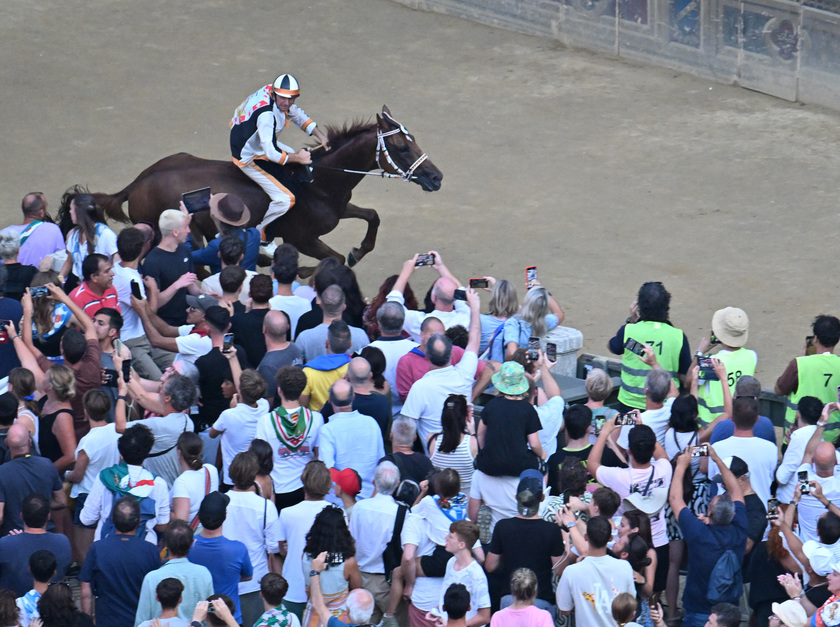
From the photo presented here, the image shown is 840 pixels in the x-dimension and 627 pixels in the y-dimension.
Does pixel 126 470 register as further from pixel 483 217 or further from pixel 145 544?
pixel 483 217

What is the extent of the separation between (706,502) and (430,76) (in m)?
11.6

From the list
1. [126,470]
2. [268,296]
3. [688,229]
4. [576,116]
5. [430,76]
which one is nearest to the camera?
[126,470]

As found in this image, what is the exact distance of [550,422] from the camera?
8617mm

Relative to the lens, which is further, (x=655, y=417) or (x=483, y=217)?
(x=483, y=217)

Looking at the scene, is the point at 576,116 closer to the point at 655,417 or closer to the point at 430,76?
the point at 430,76

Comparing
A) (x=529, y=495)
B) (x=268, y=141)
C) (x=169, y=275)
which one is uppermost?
(x=268, y=141)

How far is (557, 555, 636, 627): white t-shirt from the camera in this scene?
7.24 m

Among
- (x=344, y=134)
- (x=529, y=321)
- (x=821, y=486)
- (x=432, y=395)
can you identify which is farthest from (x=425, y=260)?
(x=821, y=486)

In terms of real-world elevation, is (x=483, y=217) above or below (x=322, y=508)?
below

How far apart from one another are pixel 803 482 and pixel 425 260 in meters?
3.61

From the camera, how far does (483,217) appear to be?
1530cm

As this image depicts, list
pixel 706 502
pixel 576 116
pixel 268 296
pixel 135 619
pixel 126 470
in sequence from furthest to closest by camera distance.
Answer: pixel 576 116 → pixel 268 296 → pixel 706 502 → pixel 126 470 → pixel 135 619

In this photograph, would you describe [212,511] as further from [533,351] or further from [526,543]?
[533,351]

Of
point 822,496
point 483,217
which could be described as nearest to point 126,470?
point 822,496
